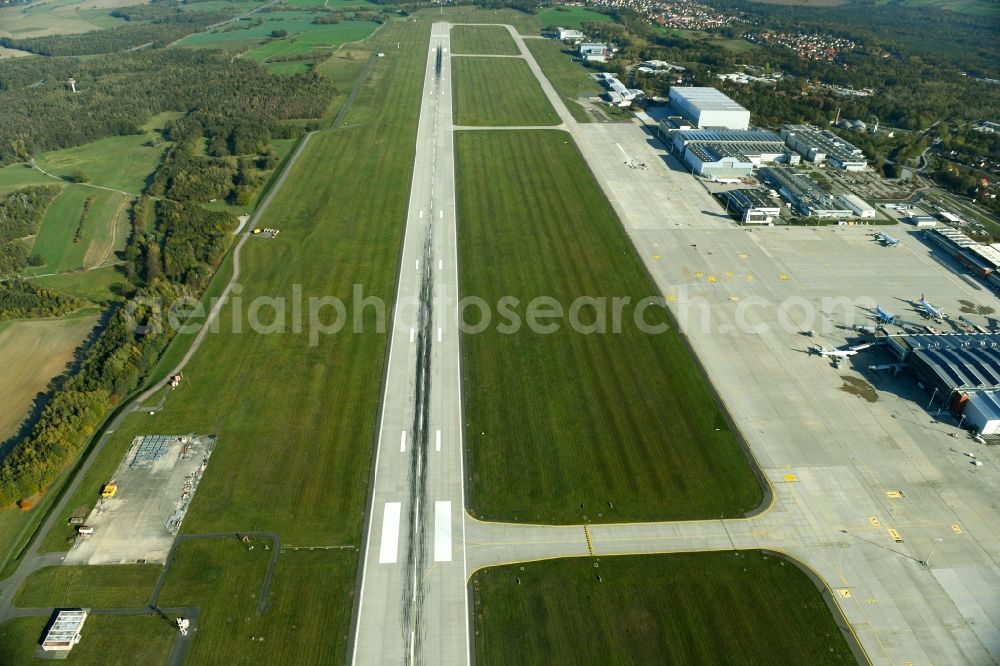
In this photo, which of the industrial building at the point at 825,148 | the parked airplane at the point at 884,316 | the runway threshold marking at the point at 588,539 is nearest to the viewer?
Result: the runway threshold marking at the point at 588,539

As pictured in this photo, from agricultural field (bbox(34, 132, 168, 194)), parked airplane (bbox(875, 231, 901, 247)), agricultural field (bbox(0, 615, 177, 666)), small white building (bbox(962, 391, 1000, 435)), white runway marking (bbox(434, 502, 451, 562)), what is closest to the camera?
agricultural field (bbox(0, 615, 177, 666))

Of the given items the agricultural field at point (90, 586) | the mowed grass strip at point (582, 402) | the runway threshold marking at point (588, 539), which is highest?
the mowed grass strip at point (582, 402)

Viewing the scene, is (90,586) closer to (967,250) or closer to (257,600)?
(257,600)

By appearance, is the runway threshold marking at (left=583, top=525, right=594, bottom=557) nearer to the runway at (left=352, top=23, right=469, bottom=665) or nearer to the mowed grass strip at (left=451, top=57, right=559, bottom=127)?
the runway at (left=352, top=23, right=469, bottom=665)

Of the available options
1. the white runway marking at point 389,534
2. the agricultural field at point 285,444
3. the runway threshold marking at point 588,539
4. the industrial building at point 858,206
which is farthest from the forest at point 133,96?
the runway threshold marking at point 588,539

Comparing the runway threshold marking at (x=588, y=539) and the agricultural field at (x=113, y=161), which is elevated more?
the agricultural field at (x=113, y=161)

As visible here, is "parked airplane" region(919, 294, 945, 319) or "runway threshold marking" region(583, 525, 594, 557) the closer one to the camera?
"runway threshold marking" region(583, 525, 594, 557)

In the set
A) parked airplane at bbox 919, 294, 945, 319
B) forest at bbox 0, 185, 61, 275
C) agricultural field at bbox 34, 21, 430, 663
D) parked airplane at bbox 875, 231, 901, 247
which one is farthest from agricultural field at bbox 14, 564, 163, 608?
parked airplane at bbox 875, 231, 901, 247

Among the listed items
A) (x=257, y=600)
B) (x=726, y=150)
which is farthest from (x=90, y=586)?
(x=726, y=150)

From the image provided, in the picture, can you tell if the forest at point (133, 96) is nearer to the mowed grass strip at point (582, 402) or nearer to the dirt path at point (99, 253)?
the dirt path at point (99, 253)
